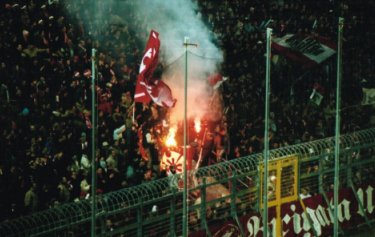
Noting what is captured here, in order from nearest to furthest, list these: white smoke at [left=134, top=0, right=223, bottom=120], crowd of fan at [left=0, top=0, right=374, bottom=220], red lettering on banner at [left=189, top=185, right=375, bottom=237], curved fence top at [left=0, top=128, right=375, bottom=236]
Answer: curved fence top at [left=0, top=128, right=375, bottom=236]
red lettering on banner at [left=189, top=185, right=375, bottom=237]
crowd of fan at [left=0, top=0, right=374, bottom=220]
white smoke at [left=134, top=0, right=223, bottom=120]

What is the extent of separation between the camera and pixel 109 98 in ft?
51.4

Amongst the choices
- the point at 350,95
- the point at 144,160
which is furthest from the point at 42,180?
the point at 350,95

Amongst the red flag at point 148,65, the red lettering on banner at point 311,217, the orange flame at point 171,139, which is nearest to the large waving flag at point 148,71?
the red flag at point 148,65

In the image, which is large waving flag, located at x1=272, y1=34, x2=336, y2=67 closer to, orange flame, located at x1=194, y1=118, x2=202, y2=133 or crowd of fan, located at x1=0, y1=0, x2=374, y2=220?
crowd of fan, located at x1=0, y1=0, x2=374, y2=220

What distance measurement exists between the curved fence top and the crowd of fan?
63cm

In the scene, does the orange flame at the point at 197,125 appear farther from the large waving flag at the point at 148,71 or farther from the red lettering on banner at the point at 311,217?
the red lettering on banner at the point at 311,217

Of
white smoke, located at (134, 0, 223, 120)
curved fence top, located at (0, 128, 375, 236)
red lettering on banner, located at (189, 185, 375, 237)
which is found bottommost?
red lettering on banner, located at (189, 185, 375, 237)

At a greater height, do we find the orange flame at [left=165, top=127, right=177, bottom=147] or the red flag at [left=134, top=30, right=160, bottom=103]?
the red flag at [left=134, top=30, right=160, bottom=103]

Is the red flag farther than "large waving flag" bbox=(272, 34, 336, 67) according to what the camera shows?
No

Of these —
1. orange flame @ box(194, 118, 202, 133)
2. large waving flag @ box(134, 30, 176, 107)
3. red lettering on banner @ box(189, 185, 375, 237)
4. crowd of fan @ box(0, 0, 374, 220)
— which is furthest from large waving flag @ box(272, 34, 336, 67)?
large waving flag @ box(134, 30, 176, 107)

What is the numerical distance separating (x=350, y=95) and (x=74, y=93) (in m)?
8.52

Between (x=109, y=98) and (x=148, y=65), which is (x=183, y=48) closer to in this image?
(x=109, y=98)

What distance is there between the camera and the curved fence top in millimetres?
10898

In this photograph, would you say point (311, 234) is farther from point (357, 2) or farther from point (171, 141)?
point (357, 2)
